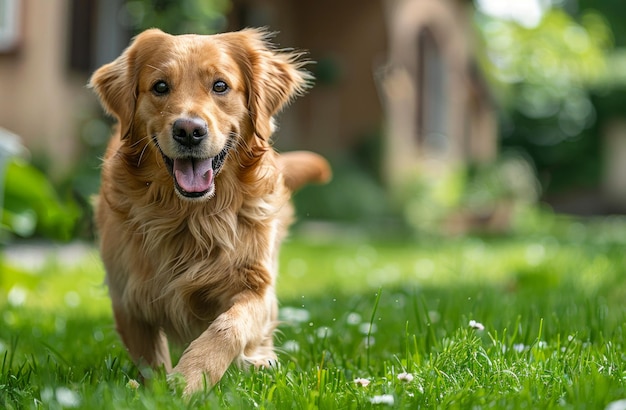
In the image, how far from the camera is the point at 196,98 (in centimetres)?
265

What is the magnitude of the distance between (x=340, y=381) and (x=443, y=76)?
1513cm

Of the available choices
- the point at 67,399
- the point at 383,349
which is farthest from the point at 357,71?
the point at 67,399

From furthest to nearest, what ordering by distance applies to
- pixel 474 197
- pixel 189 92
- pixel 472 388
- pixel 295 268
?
pixel 474 197 < pixel 295 268 < pixel 189 92 < pixel 472 388

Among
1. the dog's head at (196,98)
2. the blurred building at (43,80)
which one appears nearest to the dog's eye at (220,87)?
the dog's head at (196,98)

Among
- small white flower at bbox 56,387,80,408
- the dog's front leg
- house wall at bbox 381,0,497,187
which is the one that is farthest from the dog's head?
house wall at bbox 381,0,497,187

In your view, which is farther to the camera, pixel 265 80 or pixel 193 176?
pixel 265 80

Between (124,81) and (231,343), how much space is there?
1.05 metres

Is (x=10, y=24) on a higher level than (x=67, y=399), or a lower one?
higher

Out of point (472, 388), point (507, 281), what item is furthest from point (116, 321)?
point (507, 281)

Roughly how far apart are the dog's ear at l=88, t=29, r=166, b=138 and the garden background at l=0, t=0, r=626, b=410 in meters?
0.86

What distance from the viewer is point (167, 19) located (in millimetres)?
7715

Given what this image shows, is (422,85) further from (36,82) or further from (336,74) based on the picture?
(36,82)

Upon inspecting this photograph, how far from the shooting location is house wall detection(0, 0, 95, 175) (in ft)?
26.8

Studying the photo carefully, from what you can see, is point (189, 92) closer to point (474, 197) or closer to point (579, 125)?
point (474, 197)
